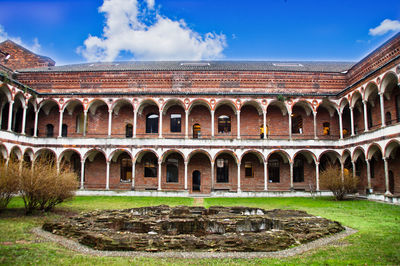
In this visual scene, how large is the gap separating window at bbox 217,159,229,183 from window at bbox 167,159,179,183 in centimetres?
434

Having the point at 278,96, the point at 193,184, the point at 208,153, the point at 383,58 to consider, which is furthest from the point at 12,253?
the point at 383,58

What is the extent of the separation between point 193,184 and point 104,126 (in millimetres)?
11208

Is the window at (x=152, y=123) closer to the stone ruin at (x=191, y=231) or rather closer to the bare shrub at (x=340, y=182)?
the stone ruin at (x=191, y=231)

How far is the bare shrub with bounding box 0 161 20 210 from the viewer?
13.1m

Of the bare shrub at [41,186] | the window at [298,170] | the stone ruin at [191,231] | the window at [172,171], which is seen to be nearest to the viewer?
the stone ruin at [191,231]

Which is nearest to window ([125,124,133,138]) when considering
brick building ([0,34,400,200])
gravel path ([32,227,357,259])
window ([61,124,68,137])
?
brick building ([0,34,400,200])

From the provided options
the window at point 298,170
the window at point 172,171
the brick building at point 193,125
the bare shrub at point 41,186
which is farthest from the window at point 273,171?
the bare shrub at point 41,186

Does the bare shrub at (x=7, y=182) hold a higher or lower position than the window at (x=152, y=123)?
lower

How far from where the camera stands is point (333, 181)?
71.9 ft

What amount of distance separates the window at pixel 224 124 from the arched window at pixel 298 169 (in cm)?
775

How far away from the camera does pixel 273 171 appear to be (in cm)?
2981

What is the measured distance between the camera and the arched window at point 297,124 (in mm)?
Answer: 30391

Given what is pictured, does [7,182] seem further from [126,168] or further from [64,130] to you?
[64,130]

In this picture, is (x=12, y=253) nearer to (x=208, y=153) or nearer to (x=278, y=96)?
(x=208, y=153)
